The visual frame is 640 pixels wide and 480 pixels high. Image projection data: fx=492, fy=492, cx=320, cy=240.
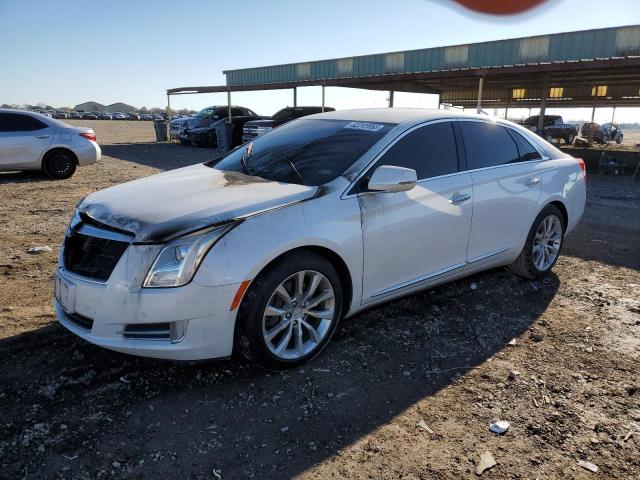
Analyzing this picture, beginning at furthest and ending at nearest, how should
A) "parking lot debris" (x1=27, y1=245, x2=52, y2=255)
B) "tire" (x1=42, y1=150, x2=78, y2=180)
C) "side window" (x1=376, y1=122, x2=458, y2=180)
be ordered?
1. "tire" (x1=42, y1=150, x2=78, y2=180)
2. "parking lot debris" (x1=27, y1=245, x2=52, y2=255)
3. "side window" (x1=376, y1=122, x2=458, y2=180)

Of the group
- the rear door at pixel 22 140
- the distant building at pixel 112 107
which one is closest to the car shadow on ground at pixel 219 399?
the rear door at pixel 22 140

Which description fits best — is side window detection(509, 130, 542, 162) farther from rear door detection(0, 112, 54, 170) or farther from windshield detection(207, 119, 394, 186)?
rear door detection(0, 112, 54, 170)

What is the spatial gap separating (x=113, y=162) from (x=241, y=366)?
1417cm

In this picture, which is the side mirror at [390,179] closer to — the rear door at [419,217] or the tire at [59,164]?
the rear door at [419,217]

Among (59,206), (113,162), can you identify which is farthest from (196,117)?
(59,206)

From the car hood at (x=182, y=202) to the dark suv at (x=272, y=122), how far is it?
14.0m

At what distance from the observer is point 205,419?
2652 millimetres

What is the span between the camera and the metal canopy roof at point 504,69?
14.4m

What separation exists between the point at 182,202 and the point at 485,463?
7.25 ft

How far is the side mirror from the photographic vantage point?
322cm

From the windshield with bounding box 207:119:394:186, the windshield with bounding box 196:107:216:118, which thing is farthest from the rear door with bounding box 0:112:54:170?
the windshield with bounding box 196:107:216:118

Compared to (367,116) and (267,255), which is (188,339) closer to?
(267,255)

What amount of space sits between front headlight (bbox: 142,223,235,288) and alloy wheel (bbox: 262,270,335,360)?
498mm

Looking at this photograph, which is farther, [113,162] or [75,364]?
[113,162]
